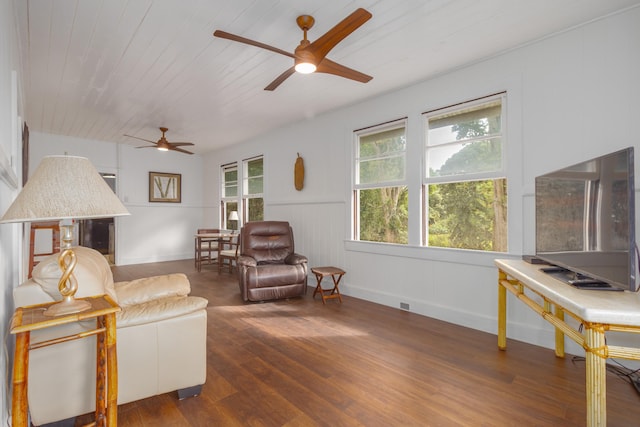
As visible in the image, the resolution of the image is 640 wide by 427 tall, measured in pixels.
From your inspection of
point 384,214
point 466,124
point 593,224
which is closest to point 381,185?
point 384,214

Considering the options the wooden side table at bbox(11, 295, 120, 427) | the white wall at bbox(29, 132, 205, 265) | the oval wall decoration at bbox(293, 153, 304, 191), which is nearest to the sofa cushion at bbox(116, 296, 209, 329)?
the wooden side table at bbox(11, 295, 120, 427)

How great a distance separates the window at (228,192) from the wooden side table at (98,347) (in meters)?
5.52

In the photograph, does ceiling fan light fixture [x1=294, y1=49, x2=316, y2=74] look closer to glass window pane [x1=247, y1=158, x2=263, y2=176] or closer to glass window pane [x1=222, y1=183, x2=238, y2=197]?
glass window pane [x1=247, y1=158, x2=263, y2=176]

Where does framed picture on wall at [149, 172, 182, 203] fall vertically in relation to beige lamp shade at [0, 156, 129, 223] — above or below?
above

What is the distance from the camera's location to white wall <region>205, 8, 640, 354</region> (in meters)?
2.34

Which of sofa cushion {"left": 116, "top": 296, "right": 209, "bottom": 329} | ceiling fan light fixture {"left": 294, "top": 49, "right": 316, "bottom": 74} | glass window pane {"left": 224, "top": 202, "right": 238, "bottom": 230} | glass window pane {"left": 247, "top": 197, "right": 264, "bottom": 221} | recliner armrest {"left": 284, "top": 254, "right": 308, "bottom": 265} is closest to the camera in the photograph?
sofa cushion {"left": 116, "top": 296, "right": 209, "bottom": 329}

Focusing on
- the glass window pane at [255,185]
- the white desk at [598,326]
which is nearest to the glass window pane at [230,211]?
the glass window pane at [255,185]

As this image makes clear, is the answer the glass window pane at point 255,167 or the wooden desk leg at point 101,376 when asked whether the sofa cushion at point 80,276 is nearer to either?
the wooden desk leg at point 101,376

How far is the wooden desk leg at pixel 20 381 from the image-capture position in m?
1.17

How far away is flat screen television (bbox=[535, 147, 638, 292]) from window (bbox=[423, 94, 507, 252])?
0.72 metres

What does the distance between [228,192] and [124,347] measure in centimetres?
583

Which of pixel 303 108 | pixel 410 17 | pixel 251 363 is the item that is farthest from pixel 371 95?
pixel 251 363

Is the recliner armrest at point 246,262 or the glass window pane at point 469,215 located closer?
the glass window pane at point 469,215

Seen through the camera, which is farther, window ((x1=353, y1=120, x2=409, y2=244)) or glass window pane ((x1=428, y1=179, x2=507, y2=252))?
window ((x1=353, y1=120, x2=409, y2=244))
